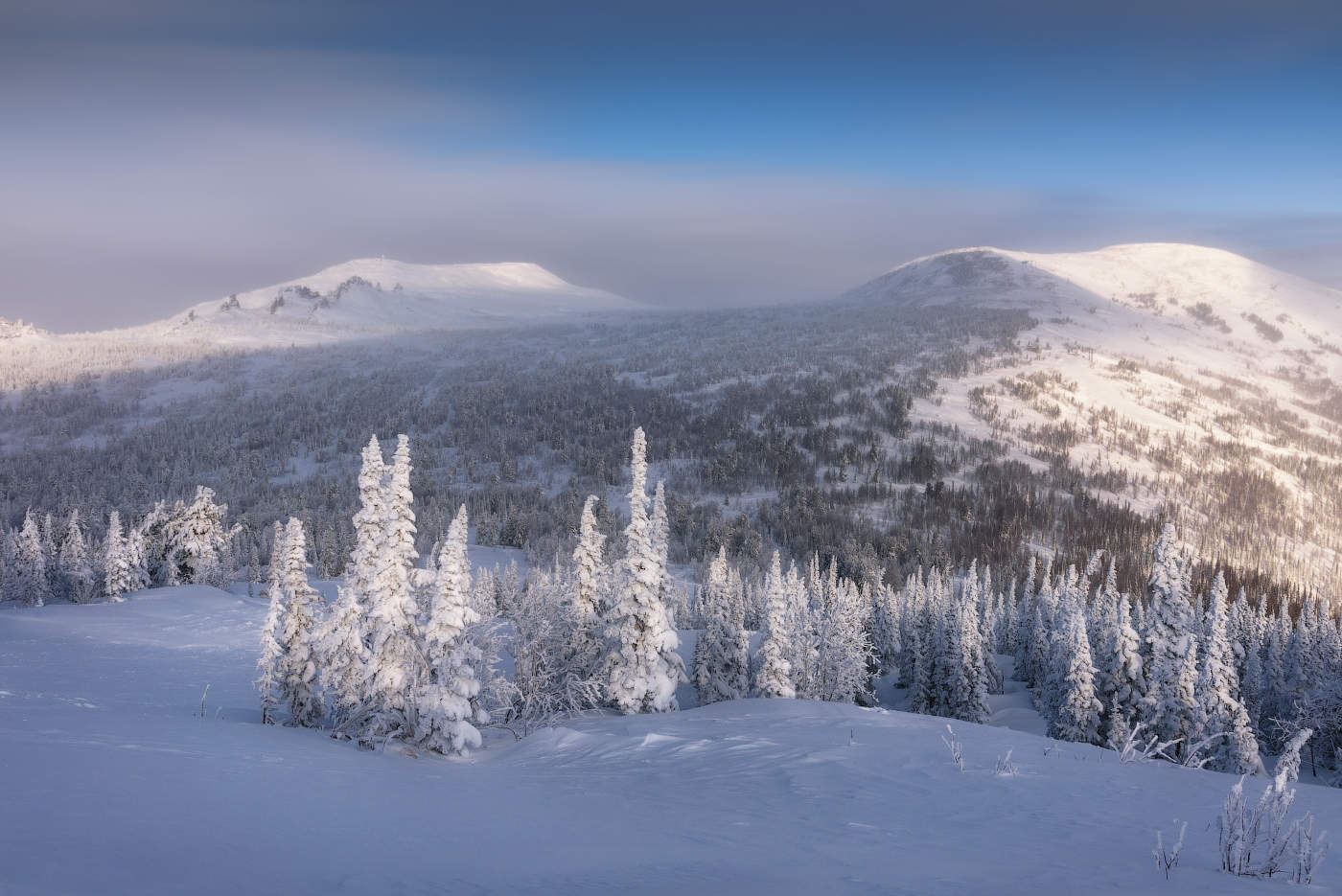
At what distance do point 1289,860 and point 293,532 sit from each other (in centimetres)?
2878

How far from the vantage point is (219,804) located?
10156 mm

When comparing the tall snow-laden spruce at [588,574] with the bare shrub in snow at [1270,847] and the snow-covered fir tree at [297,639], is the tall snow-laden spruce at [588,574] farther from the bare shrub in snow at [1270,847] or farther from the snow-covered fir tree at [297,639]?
the bare shrub in snow at [1270,847]

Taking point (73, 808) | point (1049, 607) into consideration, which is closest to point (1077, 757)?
point (73, 808)

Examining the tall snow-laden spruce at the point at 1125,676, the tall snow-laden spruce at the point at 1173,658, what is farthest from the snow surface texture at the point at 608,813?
the tall snow-laden spruce at the point at 1125,676

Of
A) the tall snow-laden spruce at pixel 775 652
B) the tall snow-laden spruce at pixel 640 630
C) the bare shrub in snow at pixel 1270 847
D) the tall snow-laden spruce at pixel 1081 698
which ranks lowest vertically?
the tall snow-laden spruce at pixel 1081 698

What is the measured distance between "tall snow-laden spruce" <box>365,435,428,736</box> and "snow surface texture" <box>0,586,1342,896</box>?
6.00 feet

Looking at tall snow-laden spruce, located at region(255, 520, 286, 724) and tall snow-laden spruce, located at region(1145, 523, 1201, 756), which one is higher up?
tall snow-laden spruce, located at region(255, 520, 286, 724)

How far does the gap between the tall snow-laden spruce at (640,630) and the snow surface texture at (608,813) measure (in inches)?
364

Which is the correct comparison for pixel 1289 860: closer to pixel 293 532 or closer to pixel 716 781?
pixel 716 781

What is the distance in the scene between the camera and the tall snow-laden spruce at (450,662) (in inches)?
802

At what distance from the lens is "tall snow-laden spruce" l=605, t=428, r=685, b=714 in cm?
2911

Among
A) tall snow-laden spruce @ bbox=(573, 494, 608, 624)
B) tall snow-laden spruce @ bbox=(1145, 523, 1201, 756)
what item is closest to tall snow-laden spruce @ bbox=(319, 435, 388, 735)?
tall snow-laden spruce @ bbox=(573, 494, 608, 624)

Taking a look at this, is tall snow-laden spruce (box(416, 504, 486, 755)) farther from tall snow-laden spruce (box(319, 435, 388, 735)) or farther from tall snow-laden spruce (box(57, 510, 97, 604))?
tall snow-laden spruce (box(57, 510, 97, 604))

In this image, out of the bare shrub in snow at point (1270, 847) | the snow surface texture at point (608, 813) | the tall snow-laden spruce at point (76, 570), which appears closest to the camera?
the bare shrub in snow at point (1270, 847)
